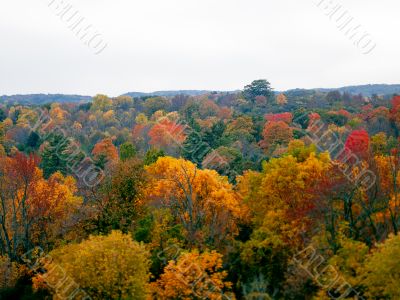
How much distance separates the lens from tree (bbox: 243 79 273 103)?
150125 mm

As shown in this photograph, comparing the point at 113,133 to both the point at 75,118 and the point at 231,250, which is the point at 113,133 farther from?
the point at 231,250

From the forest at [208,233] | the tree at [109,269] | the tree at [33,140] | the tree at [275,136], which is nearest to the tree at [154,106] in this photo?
the tree at [33,140]

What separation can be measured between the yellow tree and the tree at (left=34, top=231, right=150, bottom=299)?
5.57 metres

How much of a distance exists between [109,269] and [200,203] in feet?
38.3

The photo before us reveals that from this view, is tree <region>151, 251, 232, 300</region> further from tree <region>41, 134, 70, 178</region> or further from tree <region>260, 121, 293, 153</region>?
tree <region>260, 121, 293, 153</region>

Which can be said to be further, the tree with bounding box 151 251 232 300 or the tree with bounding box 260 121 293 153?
the tree with bounding box 260 121 293 153

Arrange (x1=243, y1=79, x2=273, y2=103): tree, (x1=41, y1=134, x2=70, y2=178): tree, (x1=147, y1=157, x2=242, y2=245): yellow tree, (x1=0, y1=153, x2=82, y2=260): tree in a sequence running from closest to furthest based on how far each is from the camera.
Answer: (x1=147, y1=157, x2=242, y2=245): yellow tree < (x1=0, y1=153, x2=82, y2=260): tree < (x1=41, y1=134, x2=70, y2=178): tree < (x1=243, y1=79, x2=273, y2=103): tree

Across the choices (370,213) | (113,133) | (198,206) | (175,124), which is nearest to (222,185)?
(198,206)

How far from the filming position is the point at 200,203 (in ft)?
115

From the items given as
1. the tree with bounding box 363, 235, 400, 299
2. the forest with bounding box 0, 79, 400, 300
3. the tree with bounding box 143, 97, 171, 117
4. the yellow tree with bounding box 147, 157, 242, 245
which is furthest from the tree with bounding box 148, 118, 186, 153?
the tree with bounding box 363, 235, 400, 299

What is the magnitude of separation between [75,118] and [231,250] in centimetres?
13033

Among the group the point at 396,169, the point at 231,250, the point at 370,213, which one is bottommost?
the point at 231,250

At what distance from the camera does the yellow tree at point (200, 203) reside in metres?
31.1

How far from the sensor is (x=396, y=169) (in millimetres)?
29953
